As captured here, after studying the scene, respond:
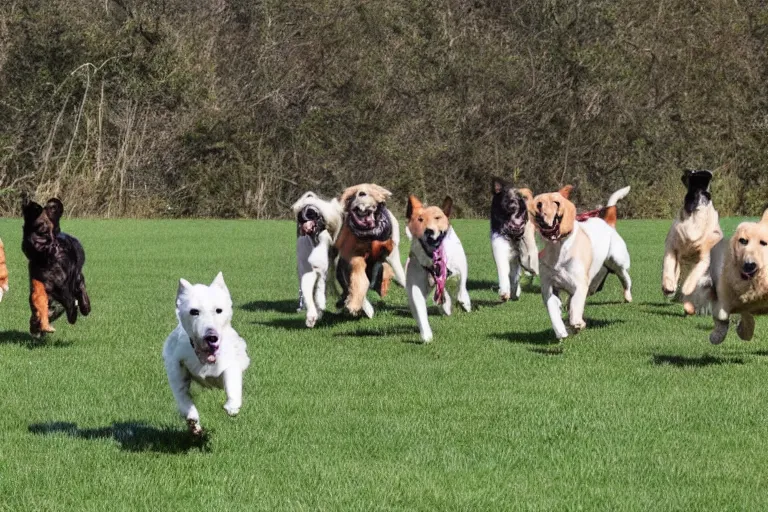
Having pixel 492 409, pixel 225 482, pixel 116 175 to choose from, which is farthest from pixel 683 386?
pixel 116 175

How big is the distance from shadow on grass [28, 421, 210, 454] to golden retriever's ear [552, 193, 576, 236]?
4165mm

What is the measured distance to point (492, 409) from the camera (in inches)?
302

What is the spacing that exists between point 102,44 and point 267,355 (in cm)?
2356

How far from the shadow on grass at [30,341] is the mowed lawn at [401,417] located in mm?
46

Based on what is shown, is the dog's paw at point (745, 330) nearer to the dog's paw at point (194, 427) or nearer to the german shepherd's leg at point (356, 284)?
the german shepherd's leg at point (356, 284)

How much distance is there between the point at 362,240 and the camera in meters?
11.3

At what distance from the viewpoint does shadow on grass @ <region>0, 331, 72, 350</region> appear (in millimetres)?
10477

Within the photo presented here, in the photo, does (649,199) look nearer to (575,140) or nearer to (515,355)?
(575,140)

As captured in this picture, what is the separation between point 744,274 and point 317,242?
4.65 metres

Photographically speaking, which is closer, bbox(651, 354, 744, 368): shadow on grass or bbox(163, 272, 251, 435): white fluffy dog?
bbox(163, 272, 251, 435): white fluffy dog

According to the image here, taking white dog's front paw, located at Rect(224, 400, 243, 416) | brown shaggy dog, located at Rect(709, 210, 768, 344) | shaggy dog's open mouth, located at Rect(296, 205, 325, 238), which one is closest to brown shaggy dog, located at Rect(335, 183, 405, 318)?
shaggy dog's open mouth, located at Rect(296, 205, 325, 238)

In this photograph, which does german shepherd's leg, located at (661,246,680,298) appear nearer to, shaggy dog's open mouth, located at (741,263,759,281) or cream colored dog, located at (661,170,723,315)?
cream colored dog, located at (661,170,723,315)

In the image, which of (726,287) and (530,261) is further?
(530,261)

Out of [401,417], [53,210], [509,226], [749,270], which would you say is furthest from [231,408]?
[509,226]
